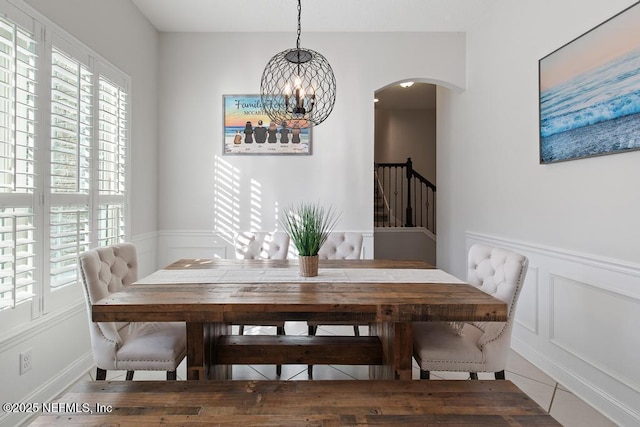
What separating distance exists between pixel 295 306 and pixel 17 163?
1.82m

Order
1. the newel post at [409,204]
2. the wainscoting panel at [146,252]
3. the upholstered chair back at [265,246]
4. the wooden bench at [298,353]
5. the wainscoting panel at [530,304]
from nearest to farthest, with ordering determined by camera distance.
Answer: the wooden bench at [298,353], the wainscoting panel at [530,304], the upholstered chair back at [265,246], the wainscoting panel at [146,252], the newel post at [409,204]

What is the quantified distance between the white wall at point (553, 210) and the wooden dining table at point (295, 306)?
39.3 inches

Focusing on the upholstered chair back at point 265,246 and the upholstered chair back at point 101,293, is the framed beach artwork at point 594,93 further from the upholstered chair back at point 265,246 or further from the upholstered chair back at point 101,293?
the upholstered chair back at point 101,293

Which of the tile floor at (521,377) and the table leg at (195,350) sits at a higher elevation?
the table leg at (195,350)

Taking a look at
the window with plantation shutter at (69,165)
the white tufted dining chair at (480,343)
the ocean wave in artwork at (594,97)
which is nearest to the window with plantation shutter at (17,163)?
the window with plantation shutter at (69,165)

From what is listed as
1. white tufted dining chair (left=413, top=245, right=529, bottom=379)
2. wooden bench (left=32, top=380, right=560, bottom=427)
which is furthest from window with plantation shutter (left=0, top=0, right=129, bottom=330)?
white tufted dining chair (left=413, top=245, right=529, bottom=379)

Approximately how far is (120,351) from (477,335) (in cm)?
192

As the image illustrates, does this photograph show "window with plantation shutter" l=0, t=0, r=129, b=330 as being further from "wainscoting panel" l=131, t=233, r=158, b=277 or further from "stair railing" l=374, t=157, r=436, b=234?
"stair railing" l=374, t=157, r=436, b=234

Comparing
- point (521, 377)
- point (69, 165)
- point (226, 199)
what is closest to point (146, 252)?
point (226, 199)

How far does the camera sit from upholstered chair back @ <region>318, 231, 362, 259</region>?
297 cm

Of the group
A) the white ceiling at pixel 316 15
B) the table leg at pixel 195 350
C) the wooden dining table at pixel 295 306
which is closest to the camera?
the wooden dining table at pixel 295 306

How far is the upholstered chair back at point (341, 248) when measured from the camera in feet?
9.75

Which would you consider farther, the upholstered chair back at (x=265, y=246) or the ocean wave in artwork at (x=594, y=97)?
the upholstered chair back at (x=265, y=246)

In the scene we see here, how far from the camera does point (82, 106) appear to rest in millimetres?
2615
